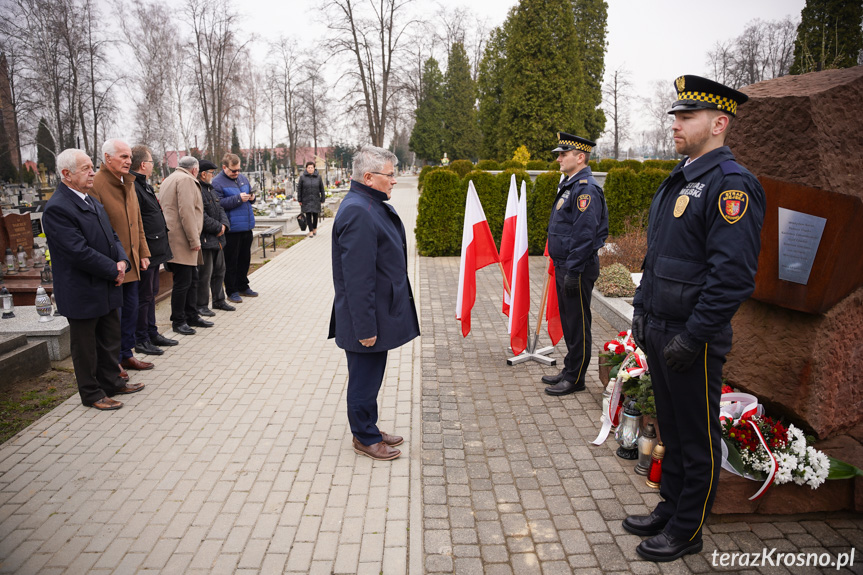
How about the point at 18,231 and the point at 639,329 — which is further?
the point at 18,231

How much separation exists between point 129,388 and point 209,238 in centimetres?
281

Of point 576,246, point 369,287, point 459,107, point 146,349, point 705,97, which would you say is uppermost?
point 459,107

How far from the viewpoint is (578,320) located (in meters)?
4.91

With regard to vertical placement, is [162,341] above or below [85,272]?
below

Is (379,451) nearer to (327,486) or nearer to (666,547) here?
(327,486)

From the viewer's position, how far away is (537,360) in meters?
5.84

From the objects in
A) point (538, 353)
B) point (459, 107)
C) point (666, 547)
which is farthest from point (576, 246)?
point (459, 107)

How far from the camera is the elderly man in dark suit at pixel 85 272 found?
4.36 metres

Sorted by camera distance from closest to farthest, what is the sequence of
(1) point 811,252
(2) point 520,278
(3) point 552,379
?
(1) point 811,252 < (3) point 552,379 < (2) point 520,278

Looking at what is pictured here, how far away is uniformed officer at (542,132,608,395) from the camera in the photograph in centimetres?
471

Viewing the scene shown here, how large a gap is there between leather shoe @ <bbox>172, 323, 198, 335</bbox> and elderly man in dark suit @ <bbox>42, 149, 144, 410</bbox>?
1.91 metres

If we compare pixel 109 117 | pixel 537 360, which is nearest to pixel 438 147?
pixel 109 117

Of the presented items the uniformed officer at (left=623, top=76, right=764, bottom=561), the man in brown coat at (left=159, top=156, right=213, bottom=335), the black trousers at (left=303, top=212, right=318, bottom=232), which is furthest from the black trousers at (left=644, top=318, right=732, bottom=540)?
the black trousers at (left=303, top=212, right=318, bottom=232)

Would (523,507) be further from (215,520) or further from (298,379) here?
(298,379)
